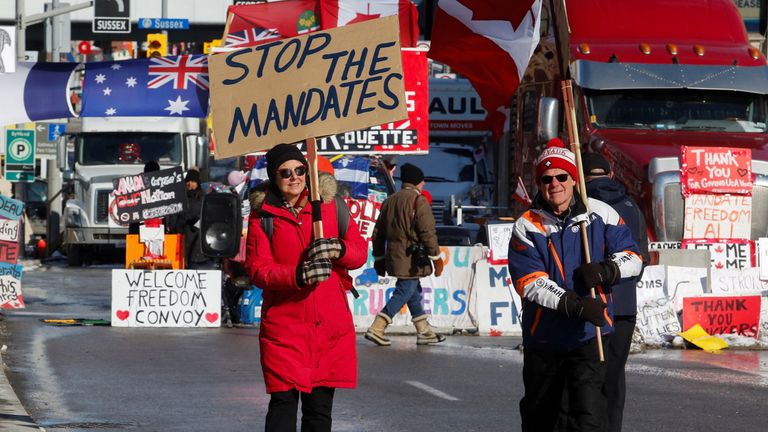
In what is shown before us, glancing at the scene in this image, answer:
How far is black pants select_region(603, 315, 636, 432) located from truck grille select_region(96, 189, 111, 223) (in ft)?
78.8

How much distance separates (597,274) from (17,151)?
28.1m

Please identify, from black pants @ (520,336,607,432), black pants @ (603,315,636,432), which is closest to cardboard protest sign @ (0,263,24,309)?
black pants @ (603,315,636,432)

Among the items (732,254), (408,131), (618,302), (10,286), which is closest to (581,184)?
(618,302)

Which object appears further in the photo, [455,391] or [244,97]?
[455,391]

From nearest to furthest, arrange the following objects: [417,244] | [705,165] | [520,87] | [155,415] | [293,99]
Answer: [293,99]
[155,415]
[417,244]
[705,165]
[520,87]

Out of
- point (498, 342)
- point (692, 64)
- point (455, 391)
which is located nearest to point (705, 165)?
point (692, 64)

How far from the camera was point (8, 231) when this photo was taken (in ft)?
56.2

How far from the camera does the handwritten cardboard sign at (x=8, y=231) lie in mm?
17109

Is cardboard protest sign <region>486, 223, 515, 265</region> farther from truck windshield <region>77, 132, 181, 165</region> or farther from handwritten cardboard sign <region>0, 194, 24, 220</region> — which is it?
truck windshield <region>77, 132, 181, 165</region>

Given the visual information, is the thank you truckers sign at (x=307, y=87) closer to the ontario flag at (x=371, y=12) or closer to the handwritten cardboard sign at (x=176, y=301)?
the handwritten cardboard sign at (x=176, y=301)

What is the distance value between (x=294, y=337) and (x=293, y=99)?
4.21ft

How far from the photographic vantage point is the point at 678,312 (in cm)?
1570

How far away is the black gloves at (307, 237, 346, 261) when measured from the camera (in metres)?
6.95

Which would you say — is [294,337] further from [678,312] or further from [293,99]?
[678,312]
